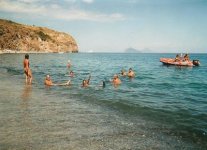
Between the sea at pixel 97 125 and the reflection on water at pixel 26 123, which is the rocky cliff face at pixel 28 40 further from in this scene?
the sea at pixel 97 125

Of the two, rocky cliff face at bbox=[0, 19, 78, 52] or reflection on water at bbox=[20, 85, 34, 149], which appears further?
rocky cliff face at bbox=[0, 19, 78, 52]

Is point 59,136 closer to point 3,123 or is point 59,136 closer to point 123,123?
point 3,123

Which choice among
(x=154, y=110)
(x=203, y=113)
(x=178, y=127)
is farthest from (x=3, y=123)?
(x=203, y=113)

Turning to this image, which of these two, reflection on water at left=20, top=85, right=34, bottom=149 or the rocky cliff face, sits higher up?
the rocky cliff face

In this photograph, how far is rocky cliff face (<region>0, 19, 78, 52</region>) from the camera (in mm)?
122250

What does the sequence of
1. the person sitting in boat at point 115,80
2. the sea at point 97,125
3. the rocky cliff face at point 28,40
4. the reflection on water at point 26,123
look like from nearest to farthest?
the reflection on water at point 26,123 → the sea at point 97,125 → the person sitting in boat at point 115,80 → the rocky cliff face at point 28,40

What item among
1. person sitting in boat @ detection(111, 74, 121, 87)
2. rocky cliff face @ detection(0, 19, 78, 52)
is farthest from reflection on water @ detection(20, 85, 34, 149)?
rocky cliff face @ detection(0, 19, 78, 52)

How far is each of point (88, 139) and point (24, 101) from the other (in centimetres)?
631

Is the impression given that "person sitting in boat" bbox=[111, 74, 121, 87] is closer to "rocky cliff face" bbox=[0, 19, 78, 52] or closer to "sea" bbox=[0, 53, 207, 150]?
"sea" bbox=[0, 53, 207, 150]

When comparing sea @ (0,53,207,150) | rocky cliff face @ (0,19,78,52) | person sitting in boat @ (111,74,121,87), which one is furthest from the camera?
rocky cliff face @ (0,19,78,52)

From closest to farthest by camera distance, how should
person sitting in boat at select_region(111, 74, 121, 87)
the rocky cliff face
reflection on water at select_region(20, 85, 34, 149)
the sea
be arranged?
1. reflection on water at select_region(20, 85, 34, 149)
2. the sea
3. person sitting in boat at select_region(111, 74, 121, 87)
4. the rocky cliff face

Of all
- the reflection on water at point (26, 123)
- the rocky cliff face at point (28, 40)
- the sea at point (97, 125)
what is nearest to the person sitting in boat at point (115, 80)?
the sea at point (97, 125)

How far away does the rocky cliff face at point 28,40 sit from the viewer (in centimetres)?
12225

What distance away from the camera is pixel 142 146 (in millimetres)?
8016
